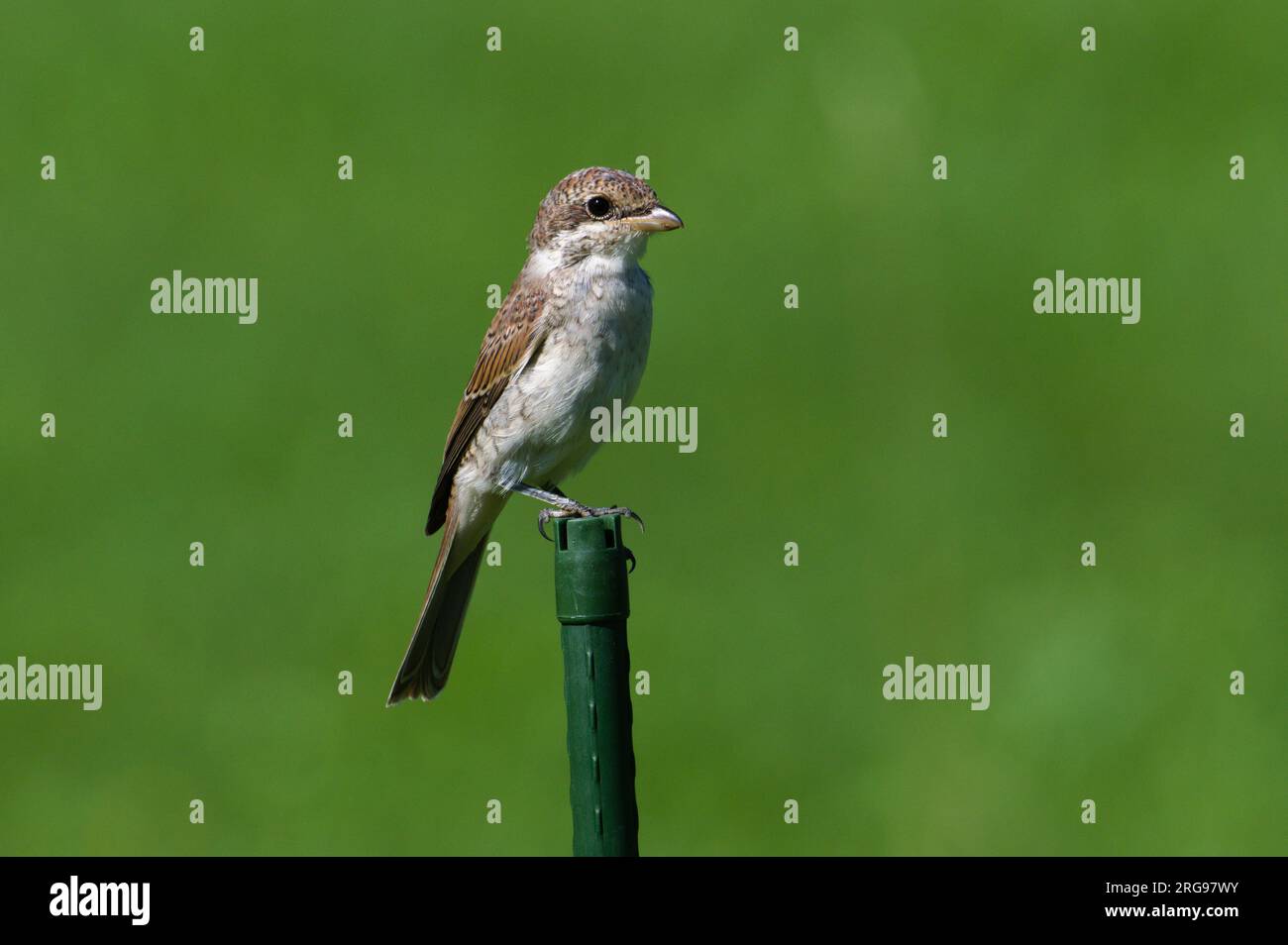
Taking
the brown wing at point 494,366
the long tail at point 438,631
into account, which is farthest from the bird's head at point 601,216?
the long tail at point 438,631

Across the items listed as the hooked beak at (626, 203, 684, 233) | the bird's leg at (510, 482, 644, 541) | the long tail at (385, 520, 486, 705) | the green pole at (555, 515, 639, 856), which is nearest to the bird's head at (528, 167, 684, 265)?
the hooked beak at (626, 203, 684, 233)

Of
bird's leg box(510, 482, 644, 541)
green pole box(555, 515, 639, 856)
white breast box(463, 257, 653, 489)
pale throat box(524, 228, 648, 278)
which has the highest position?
pale throat box(524, 228, 648, 278)

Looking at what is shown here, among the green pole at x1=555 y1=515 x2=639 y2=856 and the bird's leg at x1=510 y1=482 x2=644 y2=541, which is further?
the bird's leg at x1=510 y1=482 x2=644 y2=541

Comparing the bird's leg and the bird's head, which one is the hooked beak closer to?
the bird's head

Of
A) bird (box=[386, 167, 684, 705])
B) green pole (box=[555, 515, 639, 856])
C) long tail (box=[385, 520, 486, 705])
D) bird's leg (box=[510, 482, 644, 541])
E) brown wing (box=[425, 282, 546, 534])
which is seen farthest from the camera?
brown wing (box=[425, 282, 546, 534])

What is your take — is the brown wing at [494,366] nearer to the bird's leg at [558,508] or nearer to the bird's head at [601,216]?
the bird's head at [601,216]

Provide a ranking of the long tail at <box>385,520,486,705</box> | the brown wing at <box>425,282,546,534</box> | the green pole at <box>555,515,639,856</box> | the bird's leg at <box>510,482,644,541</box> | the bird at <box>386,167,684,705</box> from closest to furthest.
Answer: the green pole at <box>555,515,639,856</box>, the bird's leg at <box>510,482,644,541</box>, the long tail at <box>385,520,486,705</box>, the bird at <box>386,167,684,705</box>, the brown wing at <box>425,282,546,534</box>

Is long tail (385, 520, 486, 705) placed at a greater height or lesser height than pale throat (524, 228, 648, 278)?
lesser
